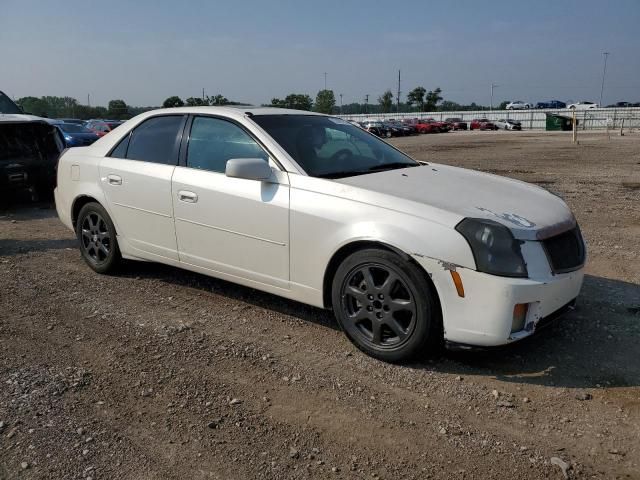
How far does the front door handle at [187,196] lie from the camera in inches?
173

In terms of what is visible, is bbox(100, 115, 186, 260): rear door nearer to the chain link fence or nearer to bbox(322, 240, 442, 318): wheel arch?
bbox(322, 240, 442, 318): wheel arch

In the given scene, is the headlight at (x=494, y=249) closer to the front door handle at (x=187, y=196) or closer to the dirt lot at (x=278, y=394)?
the dirt lot at (x=278, y=394)

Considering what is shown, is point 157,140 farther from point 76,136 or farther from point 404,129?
point 404,129

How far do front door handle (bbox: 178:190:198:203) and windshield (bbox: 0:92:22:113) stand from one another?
7725 millimetres

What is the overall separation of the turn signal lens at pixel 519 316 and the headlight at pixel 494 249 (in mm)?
183

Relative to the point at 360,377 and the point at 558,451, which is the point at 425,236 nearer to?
the point at 360,377

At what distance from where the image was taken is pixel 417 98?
4122 inches

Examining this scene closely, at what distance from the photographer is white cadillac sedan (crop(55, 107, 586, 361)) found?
327cm

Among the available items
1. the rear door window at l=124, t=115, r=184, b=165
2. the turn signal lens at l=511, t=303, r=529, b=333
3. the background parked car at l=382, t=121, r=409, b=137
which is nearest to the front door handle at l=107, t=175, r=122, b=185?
the rear door window at l=124, t=115, r=184, b=165

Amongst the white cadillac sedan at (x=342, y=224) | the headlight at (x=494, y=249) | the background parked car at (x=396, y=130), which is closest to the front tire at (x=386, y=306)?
the white cadillac sedan at (x=342, y=224)

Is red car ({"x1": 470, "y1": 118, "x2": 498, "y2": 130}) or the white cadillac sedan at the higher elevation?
the white cadillac sedan

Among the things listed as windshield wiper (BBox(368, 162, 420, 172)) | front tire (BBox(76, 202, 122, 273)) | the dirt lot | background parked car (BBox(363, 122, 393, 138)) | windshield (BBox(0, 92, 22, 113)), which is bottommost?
background parked car (BBox(363, 122, 393, 138))

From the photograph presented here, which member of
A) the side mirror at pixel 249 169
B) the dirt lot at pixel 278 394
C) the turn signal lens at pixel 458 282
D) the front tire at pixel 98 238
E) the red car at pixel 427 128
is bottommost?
the red car at pixel 427 128

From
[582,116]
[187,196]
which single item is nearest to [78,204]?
[187,196]
